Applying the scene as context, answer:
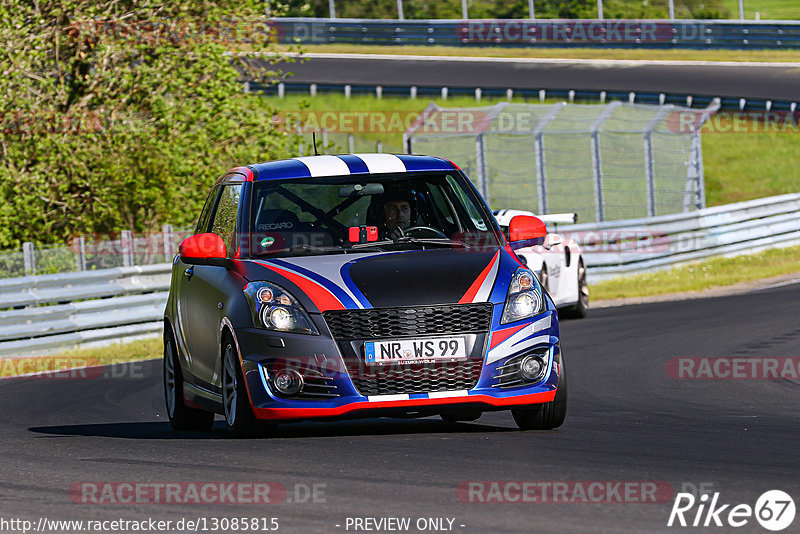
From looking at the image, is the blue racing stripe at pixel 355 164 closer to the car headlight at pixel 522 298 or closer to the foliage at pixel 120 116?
the car headlight at pixel 522 298

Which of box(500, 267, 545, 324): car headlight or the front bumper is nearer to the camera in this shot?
the front bumper

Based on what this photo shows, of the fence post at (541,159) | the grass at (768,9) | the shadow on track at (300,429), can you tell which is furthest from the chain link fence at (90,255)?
the grass at (768,9)

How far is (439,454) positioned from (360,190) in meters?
2.23

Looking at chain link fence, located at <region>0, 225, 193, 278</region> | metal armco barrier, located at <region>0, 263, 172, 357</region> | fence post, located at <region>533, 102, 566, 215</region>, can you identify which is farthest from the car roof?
fence post, located at <region>533, 102, 566, 215</region>

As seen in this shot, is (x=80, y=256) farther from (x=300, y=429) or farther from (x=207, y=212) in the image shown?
(x=300, y=429)

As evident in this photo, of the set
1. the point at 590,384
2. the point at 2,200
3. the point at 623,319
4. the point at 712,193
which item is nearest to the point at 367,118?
the point at 712,193

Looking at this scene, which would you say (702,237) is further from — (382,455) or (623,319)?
(382,455)

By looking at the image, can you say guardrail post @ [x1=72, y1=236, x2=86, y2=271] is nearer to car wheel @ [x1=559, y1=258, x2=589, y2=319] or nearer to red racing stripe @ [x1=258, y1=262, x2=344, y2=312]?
car wheel @ [x1=559, y1=258, x2=589, y2=319]

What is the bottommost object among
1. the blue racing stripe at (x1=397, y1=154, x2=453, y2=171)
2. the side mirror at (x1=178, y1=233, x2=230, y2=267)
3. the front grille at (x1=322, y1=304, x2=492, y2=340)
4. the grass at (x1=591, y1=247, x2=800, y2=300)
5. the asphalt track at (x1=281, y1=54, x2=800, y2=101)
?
the grass at (x1=591, y1=247, x2=800, y2=300)

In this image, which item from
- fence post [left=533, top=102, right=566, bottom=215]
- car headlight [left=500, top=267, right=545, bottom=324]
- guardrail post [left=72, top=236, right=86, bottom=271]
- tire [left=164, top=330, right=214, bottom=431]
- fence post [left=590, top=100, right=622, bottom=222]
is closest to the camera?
car headlight [left=500, top=267, right=545, bottom=324]

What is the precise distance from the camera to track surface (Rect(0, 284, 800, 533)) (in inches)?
249

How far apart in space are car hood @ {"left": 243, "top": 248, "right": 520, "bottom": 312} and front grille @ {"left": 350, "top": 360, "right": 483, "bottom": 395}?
35 centimetres

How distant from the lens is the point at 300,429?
9.50 meters

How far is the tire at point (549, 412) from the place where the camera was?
877 centimetres
